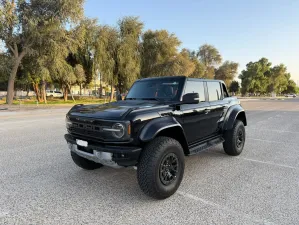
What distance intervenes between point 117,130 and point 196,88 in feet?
6.88

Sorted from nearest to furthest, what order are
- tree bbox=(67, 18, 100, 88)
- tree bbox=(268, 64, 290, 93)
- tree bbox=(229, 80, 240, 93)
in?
1. tree bbox=(67, 18, 100, 88)
2. tree bbox=(229, 80, 240, 93)
3. tree bbox=(268, 64, 290, 93)

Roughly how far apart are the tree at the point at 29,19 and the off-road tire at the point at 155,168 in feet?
71.8

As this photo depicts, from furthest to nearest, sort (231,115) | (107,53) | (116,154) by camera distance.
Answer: (107,53), (231,115), (116,154)

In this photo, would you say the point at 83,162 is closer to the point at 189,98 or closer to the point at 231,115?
the point at 189,98

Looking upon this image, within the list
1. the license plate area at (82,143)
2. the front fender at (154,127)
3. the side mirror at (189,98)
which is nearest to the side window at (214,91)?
the side mirror at (189,98)

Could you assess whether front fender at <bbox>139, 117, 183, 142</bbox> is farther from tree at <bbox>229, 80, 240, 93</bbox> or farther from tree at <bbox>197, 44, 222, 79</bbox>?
tree at <bbox>229, 80, 240, 93</bbox>

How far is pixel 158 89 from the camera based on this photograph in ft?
14.4

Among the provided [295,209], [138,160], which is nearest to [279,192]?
[295,209]

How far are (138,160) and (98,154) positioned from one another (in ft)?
1.87

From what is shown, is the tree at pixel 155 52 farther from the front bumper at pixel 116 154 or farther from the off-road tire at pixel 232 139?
the front bumper at pixel 116 154

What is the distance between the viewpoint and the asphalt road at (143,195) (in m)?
2.74

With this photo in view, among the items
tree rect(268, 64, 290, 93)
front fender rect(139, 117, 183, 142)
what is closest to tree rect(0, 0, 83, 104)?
front fender rect(139, 117, 183, 142)

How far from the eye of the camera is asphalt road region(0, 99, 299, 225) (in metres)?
2.74

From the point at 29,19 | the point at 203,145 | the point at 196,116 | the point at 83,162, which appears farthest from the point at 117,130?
the point at 29,19
